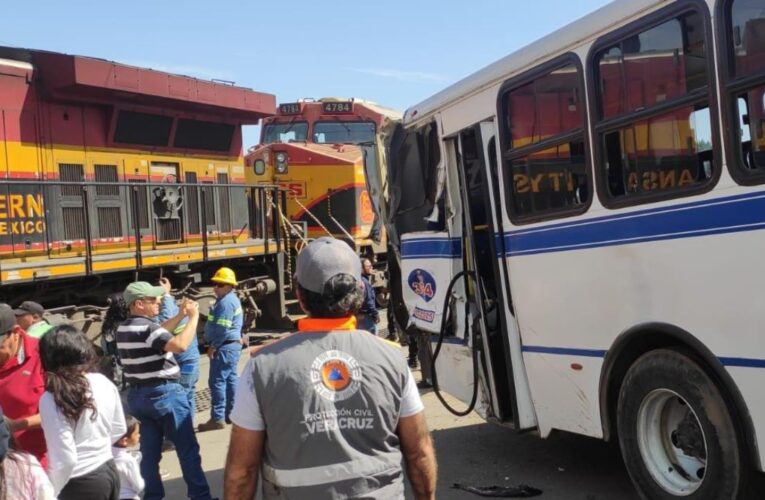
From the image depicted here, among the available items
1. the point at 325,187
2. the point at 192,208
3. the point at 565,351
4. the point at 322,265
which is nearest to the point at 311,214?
the point at 325,187

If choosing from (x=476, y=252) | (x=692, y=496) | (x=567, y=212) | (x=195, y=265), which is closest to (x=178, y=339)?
(x=476, y=252)

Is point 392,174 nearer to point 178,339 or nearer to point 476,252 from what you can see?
point 476,252

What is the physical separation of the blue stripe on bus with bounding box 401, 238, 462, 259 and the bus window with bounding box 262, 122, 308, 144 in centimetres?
1006

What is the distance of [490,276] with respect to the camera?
228 inches

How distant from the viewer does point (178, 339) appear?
4816mm

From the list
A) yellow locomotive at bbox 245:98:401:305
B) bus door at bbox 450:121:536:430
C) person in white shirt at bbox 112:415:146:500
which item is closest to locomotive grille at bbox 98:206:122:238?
yellow locomotive at bbox 245:98:401:305

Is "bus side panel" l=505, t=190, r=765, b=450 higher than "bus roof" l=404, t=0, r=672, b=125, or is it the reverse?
"bus roof" l=404, t=0, r=672, b=125

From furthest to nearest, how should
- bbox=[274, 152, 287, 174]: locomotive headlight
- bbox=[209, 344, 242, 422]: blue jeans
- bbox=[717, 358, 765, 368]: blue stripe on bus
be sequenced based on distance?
bbox=[274, 152, 287, 174]: locomotive headlight < bbox=[209, 344, 242, 422]: blue jeans < bbox=[717, 358, 765, 368]: blue stripe on bus

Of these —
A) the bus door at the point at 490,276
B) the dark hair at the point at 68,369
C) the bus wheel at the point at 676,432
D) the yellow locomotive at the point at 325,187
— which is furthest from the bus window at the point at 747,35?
the yellow locomotive at the point at 325,187

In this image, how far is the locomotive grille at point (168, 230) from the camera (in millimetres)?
10727

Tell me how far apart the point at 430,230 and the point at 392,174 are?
924mm

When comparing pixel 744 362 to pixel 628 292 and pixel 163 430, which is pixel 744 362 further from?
pixel 163 430

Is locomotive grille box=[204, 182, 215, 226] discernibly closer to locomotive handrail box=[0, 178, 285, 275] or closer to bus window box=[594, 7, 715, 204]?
locomotive handrail box=[0, 178, 285, 275]

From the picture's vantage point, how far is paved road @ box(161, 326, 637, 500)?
16.9ft
